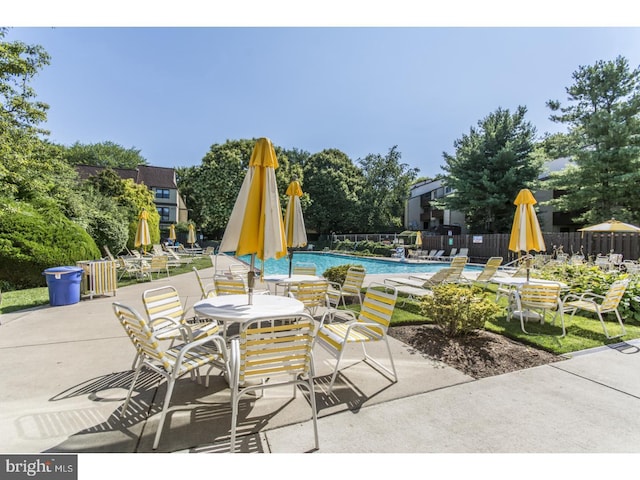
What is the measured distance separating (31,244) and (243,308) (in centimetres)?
866

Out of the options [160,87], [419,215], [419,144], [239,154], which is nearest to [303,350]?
[160,87]

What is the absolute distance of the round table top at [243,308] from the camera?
298 centimetres

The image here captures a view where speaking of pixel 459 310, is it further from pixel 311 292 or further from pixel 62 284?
pixel 62 284

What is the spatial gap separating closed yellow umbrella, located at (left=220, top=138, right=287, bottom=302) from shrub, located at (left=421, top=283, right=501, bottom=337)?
8.22ft

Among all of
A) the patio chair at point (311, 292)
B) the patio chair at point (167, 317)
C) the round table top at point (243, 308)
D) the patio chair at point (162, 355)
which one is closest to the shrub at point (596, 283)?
the patio chair at point (311, 292)

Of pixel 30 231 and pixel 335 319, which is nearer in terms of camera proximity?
pixel 335 319

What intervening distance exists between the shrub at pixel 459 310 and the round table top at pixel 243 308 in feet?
7.39

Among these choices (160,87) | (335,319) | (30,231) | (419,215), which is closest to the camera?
(335,319)

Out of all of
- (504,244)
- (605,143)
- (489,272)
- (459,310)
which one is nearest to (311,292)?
(459,310)

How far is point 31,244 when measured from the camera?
28.5ft

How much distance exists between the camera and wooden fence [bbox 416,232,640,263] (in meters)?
15.0

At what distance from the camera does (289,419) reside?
8.84 ft

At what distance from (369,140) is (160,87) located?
30257 mm
